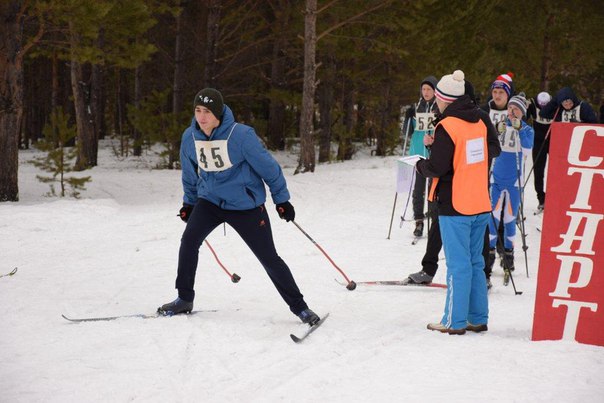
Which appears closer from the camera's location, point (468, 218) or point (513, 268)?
point (468, 218)

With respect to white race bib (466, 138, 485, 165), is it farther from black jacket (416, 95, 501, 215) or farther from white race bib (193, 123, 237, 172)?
white race bib (193, 123, 237, 172)

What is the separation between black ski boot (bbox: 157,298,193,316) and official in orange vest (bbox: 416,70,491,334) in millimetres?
2177

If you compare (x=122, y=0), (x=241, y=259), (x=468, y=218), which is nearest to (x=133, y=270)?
(x=241, y=259)

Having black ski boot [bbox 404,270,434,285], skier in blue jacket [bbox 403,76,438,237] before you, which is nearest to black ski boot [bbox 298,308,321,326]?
black ski boot [bbox 404,270,434,285]

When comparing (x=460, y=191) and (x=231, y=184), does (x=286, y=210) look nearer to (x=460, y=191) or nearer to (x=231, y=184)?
(x=231, y=184)

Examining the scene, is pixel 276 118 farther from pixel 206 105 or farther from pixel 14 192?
pixel 206 105

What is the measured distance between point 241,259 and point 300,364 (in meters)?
3.65

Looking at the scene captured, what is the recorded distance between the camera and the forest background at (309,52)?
12.3m

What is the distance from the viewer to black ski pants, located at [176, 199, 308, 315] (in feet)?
17.0

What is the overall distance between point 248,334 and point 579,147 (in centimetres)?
291

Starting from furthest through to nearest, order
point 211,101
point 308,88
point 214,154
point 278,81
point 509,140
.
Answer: point 278,81, point 308,88, point 509,140, point 214,154, point 211,101

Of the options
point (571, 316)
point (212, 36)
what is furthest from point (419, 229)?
point (212, 36)

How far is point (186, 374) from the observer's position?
4.30 meters

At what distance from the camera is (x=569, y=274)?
15.5 ft
